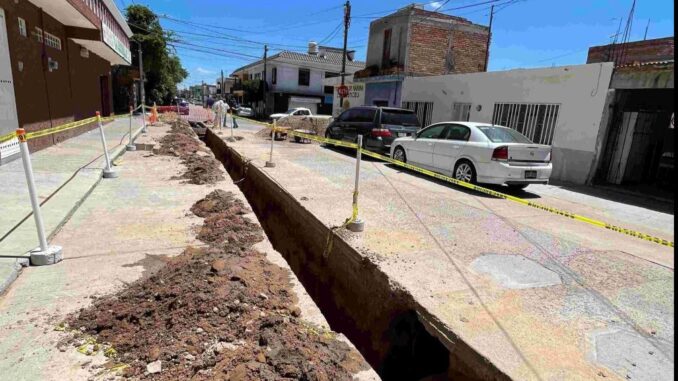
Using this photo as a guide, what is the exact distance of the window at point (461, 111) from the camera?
15.7 m

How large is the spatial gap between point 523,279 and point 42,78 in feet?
42.5

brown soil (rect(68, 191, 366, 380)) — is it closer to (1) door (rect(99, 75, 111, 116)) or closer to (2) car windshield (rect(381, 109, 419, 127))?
(2) car windshield (rect(381, 109, 419, 127))

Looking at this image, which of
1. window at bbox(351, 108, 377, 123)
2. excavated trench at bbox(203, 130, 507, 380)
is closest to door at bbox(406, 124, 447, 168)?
window at bbox(351, 108, 377, 123)

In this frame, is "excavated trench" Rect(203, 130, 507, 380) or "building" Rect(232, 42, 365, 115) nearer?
"excavated trench" Rect(203, 130, 507, 380)

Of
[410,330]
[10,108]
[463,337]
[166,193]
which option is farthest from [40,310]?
[10,108]

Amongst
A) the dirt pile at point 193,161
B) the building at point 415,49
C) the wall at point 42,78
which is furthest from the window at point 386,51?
the wall at point 42,78

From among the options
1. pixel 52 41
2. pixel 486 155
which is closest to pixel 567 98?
pixel 486 155

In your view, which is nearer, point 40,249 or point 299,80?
point 40,249

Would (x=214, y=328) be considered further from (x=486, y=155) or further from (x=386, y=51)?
(x=386, y=51)

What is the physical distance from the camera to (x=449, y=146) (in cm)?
A: 945

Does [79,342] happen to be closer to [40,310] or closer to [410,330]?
[40,310]

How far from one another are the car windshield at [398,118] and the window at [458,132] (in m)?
3.60

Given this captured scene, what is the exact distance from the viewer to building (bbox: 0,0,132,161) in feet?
28.2

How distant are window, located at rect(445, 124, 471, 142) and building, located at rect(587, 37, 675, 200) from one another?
15.3 feet
